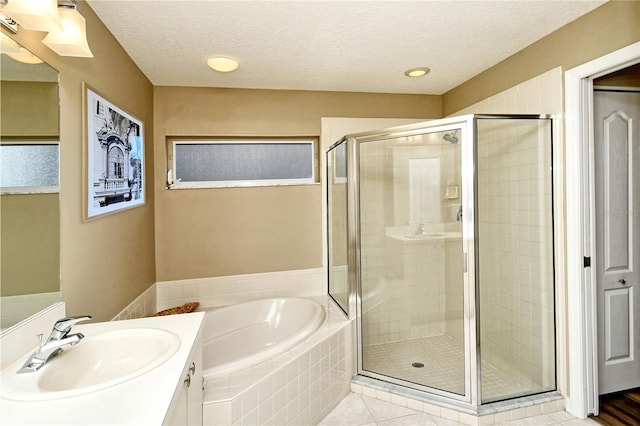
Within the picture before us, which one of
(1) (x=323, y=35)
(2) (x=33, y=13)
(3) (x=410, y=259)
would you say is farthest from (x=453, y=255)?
(2) (x=33, y=13)


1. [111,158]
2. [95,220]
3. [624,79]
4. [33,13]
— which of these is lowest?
[95,220]

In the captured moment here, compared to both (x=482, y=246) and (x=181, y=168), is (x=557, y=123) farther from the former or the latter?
(x=181, y=168)

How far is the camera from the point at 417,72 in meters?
2.67

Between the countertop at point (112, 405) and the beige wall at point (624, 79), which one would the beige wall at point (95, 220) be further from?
the beige wall at point (624, 79)

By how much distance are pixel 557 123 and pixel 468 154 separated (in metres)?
0.60

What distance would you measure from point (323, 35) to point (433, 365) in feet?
7.72

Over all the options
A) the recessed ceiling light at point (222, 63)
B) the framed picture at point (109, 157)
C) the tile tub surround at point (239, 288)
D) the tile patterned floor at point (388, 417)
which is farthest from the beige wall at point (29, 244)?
the tile patterned floor at point (388, 417)

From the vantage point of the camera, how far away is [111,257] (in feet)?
6.29

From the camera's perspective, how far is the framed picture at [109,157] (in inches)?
63.8

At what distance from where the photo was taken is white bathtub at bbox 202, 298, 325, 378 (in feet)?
8.55

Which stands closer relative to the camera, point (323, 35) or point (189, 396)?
point (189, 396)

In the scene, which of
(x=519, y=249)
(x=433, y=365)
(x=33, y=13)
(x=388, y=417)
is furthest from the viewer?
(x=433, y=365)

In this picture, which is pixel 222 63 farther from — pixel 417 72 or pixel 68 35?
pixel 417 72

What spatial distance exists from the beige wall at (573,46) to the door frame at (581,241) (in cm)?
13
